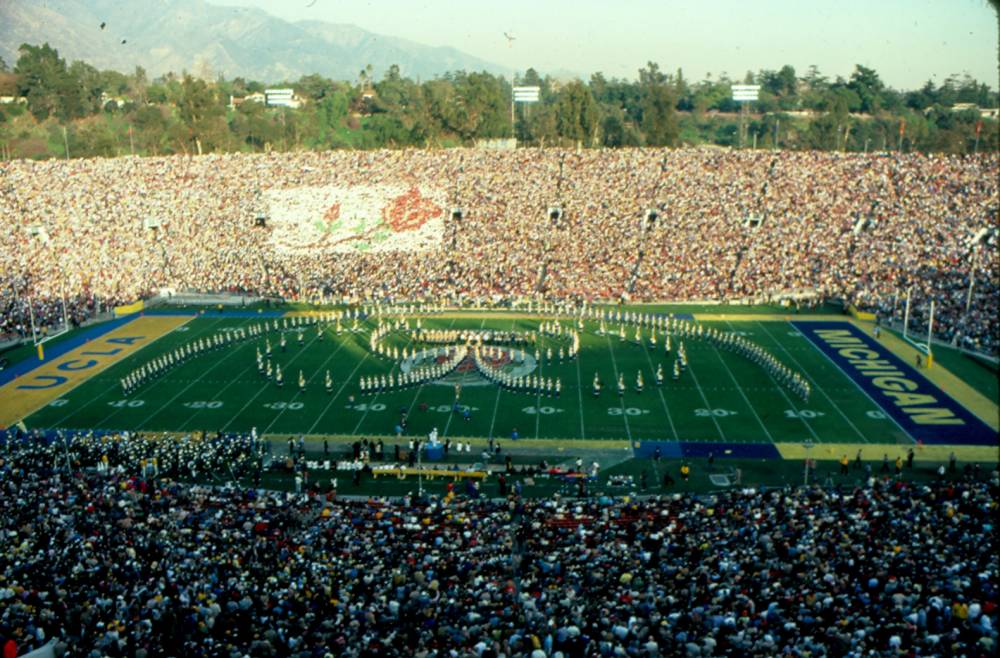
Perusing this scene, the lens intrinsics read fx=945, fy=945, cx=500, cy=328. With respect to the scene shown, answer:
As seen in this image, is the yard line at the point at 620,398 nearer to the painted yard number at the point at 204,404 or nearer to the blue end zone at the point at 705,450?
the blue end zone at the point at 705,450

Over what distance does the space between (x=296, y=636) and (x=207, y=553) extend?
4132mm

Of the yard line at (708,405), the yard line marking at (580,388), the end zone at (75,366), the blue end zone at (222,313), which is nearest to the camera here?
the yard line at (708,405)

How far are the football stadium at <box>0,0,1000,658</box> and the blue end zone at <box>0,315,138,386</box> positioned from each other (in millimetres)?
287

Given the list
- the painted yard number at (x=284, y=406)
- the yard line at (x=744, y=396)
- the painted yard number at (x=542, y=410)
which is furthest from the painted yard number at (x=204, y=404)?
the yard line at (x=744, y=396)

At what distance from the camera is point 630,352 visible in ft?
118

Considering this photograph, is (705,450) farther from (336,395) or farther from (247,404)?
(247,404)

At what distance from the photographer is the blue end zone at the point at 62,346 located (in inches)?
1387

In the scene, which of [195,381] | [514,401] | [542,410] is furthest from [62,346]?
[542,410]

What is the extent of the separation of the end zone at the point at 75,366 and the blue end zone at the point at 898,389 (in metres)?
27.4

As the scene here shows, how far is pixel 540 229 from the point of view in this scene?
5150 centimetres

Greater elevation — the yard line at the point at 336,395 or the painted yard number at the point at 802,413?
the yard line at the point at 336,395

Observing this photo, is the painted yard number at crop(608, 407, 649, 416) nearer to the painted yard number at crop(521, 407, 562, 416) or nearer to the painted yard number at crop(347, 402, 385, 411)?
the painted yard number at crop(521, 407, 562, 416)

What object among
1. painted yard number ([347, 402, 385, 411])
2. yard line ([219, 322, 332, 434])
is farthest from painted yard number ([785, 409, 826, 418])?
yard line ([219, 322, 332, 434])

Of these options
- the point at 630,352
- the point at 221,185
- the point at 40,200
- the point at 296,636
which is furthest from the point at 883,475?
the point at 40,200
